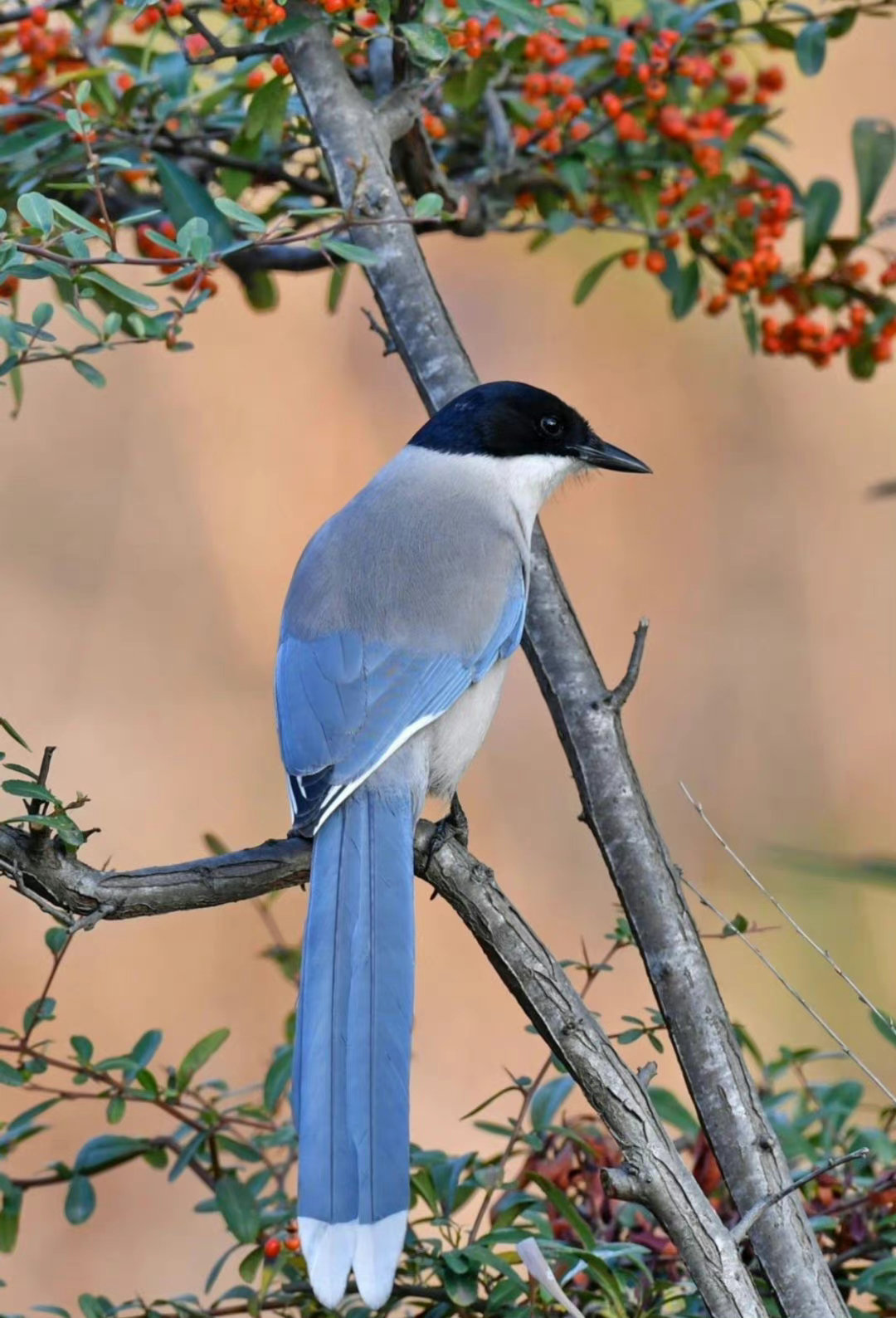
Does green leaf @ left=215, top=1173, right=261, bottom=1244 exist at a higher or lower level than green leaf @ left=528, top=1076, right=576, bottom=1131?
lower

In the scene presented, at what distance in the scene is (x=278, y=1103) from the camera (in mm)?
2521

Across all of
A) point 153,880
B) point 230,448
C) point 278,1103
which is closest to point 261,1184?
point 278,1103

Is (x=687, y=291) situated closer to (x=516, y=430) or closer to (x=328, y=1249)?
(x=516, y=430)

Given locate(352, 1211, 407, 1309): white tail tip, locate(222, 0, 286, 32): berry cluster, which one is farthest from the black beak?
locate(352, 1211, 407, 1309): white tail tip

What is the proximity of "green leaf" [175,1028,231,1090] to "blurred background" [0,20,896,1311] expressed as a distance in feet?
7.48

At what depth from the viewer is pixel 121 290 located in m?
2.19

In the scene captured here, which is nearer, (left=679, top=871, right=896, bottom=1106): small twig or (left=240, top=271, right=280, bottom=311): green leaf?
(left=679, top=871, right=896, bottom=1106): small twig

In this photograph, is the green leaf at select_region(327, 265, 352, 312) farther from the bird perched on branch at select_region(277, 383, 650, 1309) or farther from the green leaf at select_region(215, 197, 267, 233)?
the green leaf at select_region(215, 197, 267, 233)

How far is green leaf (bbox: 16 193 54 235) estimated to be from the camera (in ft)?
6.56

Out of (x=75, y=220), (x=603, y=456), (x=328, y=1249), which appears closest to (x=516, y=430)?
(x=603, y=456)

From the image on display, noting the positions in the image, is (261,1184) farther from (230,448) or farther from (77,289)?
(230,448)

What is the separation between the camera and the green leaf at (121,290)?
2.11m

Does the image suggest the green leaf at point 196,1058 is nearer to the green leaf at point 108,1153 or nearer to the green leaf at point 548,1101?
the green leaf at point 108,1153

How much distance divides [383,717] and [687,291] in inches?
49.2
